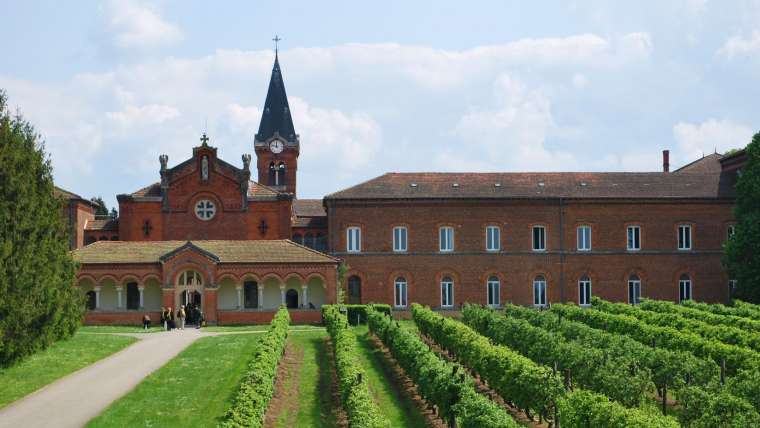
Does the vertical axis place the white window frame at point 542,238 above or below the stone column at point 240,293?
above

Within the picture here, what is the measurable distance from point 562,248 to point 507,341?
19950mm

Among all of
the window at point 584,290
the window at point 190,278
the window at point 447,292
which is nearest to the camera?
the window at point 190,278

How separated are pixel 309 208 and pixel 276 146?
44.2 ft

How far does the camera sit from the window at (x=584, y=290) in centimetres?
5416

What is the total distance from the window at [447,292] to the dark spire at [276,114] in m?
24.7

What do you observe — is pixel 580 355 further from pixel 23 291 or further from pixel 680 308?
pixel 680 308

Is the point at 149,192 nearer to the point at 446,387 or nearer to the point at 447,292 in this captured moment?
the point at 447,292

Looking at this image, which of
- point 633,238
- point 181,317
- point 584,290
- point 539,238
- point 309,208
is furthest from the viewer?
point 309,208

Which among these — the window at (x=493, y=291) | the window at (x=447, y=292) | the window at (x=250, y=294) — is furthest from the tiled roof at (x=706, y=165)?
the window at (x=250, y=294)

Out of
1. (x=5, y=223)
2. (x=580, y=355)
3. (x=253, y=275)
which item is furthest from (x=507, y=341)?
(x=5, y=223)

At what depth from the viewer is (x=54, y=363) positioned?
3142cm

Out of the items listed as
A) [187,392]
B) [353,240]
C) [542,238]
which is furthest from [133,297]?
[542,238]

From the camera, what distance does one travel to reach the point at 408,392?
91.0ft

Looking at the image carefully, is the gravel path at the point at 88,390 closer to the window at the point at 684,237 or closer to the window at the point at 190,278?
the window at the point at 190,278
